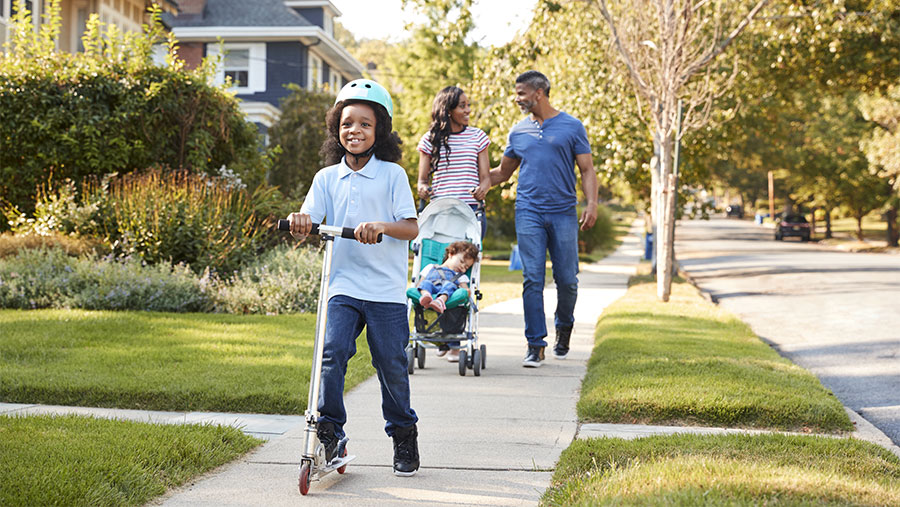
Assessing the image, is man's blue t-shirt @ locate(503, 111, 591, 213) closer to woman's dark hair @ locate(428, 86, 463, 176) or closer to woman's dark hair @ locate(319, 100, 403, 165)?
woman's dark hair @ locate(428, 86, 463, 176)

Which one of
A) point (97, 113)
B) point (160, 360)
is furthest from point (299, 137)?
point (160, 360)

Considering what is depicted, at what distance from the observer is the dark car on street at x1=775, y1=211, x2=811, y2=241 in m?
60.3

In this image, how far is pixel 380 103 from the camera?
16.0ft

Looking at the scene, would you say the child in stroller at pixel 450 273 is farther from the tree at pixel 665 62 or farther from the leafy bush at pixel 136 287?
the tree at pixel 665 62

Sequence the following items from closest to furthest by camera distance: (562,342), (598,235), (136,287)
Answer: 1. (562,342)
2. (136,287)
3. (598,235)

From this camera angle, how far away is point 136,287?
11.4m

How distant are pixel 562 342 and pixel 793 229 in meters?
55.0

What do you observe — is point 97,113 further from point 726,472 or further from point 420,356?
point 726,472

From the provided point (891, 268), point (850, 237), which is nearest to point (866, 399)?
point (891, 268)

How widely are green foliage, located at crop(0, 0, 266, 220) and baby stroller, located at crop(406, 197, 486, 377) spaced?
26.8 ft

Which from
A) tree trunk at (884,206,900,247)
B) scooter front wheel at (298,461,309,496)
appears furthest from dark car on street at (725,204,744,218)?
scooter front wheel at (298,461,309,496)

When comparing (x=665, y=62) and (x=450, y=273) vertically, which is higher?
(x=665, y=62)

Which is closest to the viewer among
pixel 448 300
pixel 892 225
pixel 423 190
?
pixel 448 300

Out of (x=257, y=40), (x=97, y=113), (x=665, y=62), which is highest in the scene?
(x=257, y=40)
